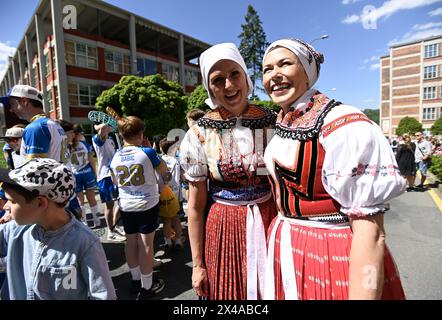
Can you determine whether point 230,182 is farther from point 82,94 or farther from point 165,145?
point 82,94

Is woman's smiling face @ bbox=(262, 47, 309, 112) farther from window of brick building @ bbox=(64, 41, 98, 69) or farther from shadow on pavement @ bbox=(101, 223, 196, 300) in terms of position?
window of brick building @ bbox=(64, 41, 98, 69)

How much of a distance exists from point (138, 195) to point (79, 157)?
117 inches

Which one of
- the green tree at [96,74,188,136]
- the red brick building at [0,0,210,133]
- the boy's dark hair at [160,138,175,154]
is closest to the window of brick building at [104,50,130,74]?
the red brick building at [0,0,210,133]

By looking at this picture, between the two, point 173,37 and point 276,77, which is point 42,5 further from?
point 276,77

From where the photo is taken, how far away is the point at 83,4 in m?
19.7

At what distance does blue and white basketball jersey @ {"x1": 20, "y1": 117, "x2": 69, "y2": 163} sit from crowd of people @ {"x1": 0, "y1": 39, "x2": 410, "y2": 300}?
48.8 inches

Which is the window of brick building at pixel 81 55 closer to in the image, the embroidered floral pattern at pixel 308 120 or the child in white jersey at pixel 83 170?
the child in white jersey at pixel 83 170

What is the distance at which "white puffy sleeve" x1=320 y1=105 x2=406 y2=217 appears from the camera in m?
0.91

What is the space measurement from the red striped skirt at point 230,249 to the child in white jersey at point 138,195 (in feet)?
5.50

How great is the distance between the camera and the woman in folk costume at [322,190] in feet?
3.01

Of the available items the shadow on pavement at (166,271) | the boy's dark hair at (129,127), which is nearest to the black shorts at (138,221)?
the shadow on pavement at (166,271)

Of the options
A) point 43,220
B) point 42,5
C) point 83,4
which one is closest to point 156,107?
point 83,4

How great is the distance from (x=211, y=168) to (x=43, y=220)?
958 millimetres

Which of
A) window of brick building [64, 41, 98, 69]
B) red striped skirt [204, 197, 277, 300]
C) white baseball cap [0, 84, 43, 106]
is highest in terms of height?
window of brick building [64, 41, 98, 69]
